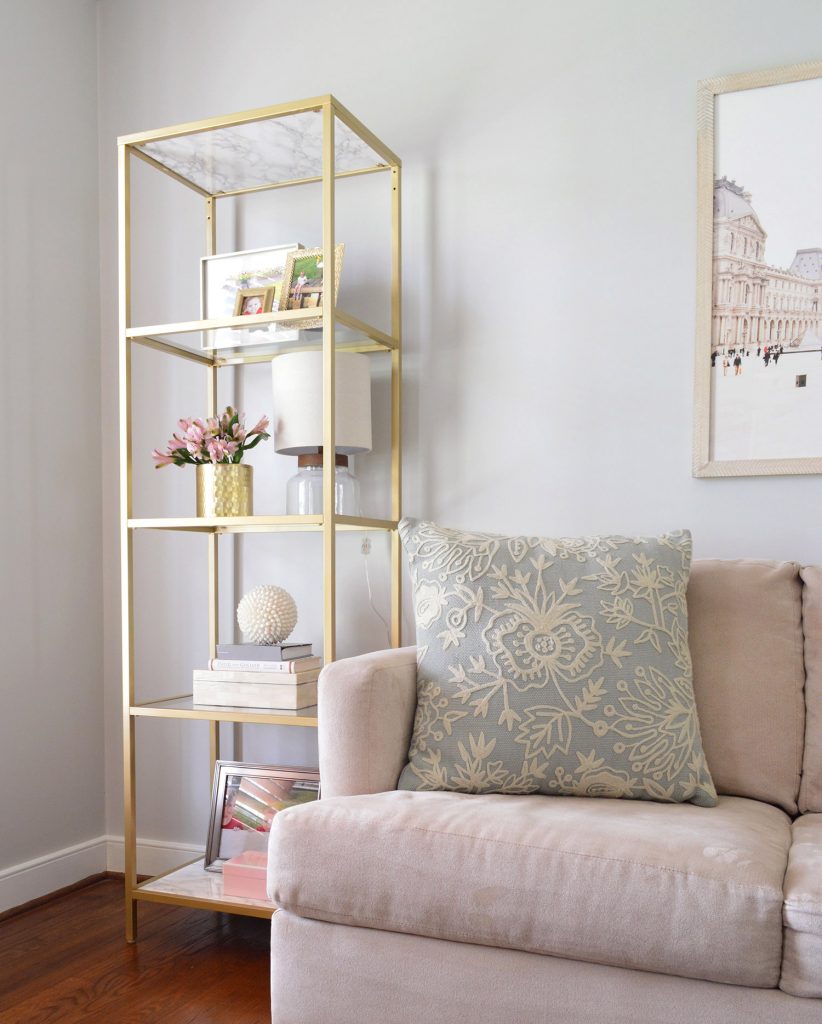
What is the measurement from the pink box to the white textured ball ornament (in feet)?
1.61

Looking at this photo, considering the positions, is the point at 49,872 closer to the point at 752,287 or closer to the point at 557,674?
the point at 557,674

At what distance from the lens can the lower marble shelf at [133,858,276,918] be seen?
213 cm

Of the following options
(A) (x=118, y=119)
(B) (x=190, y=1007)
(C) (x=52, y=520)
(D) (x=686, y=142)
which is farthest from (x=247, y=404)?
(B) (x=190, y=1007)

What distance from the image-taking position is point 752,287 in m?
2.22

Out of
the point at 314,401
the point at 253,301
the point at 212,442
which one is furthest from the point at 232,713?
the point at 253,301

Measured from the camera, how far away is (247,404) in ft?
8.87

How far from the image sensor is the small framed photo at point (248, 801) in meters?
2.28

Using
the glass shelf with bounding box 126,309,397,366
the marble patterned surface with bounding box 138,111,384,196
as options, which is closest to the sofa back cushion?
the glass shelf with bounding box 126,309,397,366

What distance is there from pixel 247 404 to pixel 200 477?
438 millimetres

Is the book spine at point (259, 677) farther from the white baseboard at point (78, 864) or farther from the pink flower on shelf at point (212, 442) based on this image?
the white baseboard at point (78, 864)

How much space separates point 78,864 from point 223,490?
1210 mm

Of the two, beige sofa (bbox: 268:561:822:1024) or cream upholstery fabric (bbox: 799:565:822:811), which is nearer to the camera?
beige sofa (bbox: 268:561:822:1024)

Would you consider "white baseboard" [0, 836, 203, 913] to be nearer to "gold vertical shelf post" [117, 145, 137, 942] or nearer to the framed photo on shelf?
"gold vertical shelf post" [117, 145, 137, 942]

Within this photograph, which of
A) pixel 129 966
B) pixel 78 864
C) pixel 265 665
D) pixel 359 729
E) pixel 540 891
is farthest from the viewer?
pixel 78 864
